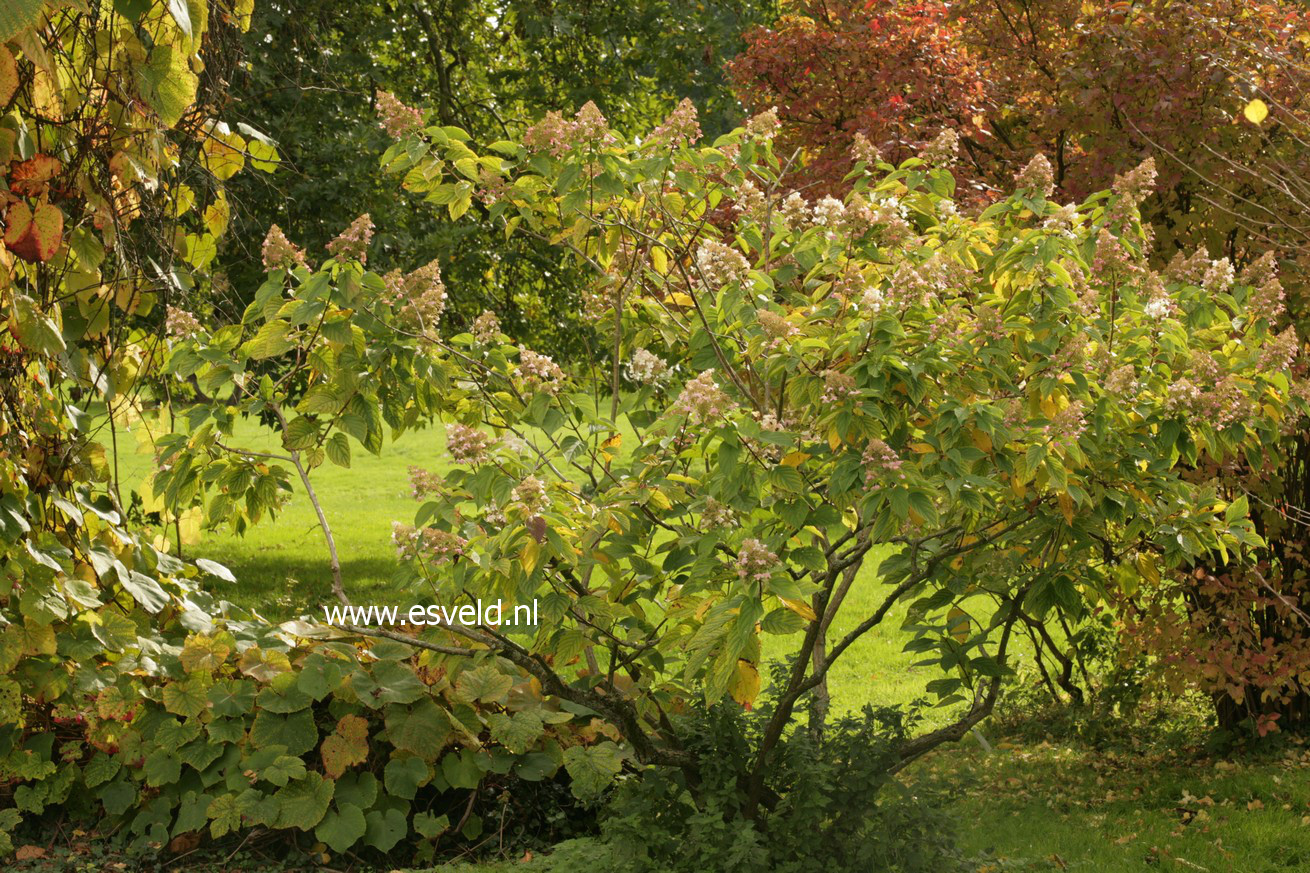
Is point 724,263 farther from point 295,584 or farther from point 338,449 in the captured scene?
point 295,584

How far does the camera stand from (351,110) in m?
8.41

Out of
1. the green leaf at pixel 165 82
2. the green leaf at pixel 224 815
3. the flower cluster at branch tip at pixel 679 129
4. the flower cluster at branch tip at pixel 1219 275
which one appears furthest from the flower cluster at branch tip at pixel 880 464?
the green leaf at pixel 224 815

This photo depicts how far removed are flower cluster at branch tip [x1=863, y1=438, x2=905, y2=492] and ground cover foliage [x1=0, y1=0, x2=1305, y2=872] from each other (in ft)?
0.04

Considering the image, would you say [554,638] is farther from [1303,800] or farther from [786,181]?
[786,181]

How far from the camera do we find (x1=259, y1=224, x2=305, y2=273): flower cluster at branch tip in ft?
10.6

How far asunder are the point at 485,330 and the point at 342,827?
1754 millimetres

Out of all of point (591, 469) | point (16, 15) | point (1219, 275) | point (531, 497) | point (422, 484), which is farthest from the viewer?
point (591, 469)

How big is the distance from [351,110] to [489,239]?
4.28 ft

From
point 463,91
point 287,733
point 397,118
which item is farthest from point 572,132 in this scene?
point 463,91

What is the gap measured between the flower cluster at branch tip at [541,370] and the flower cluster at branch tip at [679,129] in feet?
2.15

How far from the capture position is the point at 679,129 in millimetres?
3145

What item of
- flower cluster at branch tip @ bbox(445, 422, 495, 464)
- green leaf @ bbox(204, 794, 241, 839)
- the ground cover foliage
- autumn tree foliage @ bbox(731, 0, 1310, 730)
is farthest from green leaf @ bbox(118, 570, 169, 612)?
autumn tree foliage @ bbox(731, 0, 1310, 730)

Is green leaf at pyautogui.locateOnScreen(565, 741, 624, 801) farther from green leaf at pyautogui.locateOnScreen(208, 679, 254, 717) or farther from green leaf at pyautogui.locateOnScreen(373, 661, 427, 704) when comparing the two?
green leaf at pyautogui.locateOnScreen(208, 679, 254, 717)

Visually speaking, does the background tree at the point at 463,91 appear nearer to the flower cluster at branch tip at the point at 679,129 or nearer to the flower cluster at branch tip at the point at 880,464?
the flower cluster at branch tip at the point at 679,129
